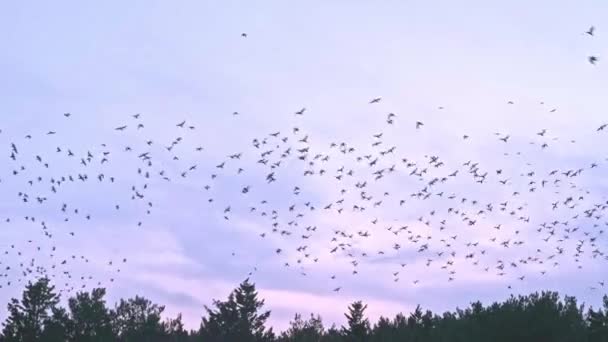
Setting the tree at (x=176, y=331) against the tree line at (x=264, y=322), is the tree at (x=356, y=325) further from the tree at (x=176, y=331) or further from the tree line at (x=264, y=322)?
the tree at (x=176, y=331)

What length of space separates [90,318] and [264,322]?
2669 centimetres

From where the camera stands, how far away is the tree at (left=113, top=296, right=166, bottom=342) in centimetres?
13588

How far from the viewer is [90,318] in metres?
127

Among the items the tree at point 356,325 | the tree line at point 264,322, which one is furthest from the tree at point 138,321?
the tree at point 356,325

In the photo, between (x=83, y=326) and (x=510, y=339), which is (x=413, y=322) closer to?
(x=510, y=339)

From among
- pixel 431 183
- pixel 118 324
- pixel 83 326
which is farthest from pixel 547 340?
pixel 118 324

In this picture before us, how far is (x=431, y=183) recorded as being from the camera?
1810 inches

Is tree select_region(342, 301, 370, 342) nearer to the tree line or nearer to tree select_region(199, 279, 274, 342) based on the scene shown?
the tree line

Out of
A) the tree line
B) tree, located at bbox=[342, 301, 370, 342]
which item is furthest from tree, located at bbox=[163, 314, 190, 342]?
tree, located at bbox=[342, 301, 370, 342]

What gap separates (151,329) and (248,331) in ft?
84.4

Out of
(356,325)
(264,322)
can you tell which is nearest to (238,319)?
(264,322)

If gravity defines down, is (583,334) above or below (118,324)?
below

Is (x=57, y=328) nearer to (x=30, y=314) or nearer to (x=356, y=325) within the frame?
(x=30, y=314)

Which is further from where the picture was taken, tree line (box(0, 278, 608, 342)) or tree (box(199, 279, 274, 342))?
tree (box(199, 279, 274, 342))
